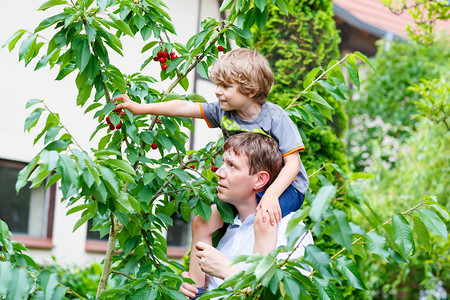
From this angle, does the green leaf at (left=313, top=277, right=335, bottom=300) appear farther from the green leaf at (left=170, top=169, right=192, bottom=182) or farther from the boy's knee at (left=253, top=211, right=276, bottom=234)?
the green leaf at (left=170, top=169, right=192, bottom=182)

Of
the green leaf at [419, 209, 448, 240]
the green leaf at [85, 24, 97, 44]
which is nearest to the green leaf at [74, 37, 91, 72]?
the green leaf at [85, 24, 97, 44]

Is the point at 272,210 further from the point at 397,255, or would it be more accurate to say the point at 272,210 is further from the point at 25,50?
the point at 25,50

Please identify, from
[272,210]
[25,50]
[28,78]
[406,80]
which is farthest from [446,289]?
[25,50]

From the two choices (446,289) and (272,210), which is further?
(446,289)

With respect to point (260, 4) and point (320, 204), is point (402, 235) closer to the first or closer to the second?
point (320, 204)

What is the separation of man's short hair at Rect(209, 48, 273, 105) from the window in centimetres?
503

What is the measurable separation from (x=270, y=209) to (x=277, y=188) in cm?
10

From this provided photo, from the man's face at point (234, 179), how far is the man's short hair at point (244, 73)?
27cm

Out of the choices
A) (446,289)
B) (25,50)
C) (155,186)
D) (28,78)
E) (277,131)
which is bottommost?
(446,289)

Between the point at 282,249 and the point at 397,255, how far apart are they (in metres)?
0.59

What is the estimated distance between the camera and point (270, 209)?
85.9 inches

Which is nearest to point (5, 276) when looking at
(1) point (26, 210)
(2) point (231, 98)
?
(2) point (231, 98)

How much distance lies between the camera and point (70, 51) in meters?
2.45

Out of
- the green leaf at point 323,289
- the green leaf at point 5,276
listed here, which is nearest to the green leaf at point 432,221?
the green leaf at point 323,289
